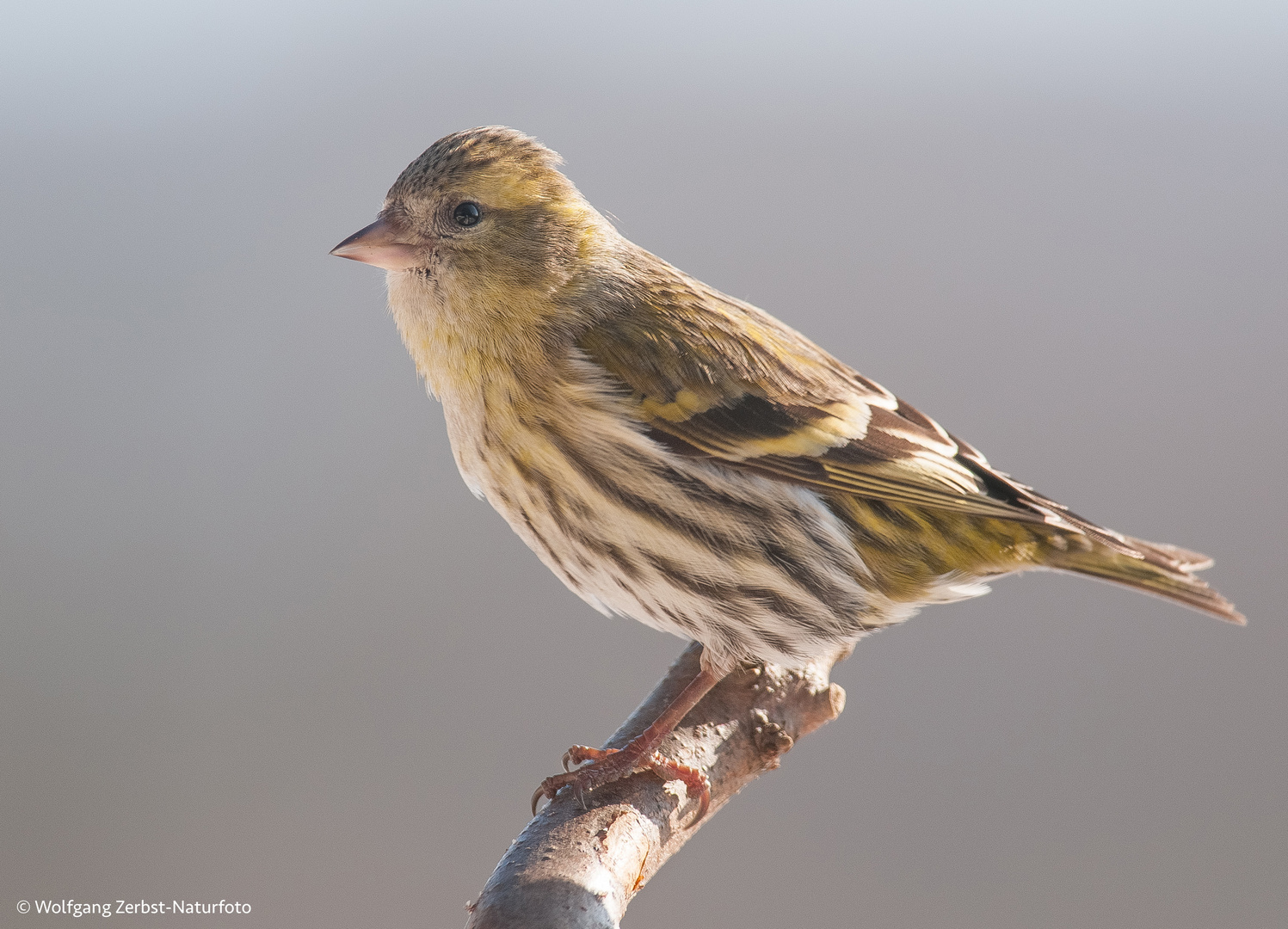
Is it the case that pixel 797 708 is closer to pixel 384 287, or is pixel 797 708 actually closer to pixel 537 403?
pixel 537 403

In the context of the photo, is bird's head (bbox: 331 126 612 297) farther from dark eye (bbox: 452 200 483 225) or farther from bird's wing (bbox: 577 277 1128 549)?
bird's wing (bbox: 577 277 1128 549)

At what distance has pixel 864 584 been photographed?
1484 millimetres

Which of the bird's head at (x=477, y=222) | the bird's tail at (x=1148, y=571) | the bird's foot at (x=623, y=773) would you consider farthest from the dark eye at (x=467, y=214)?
the bird's tail at (x=1148, y=571)

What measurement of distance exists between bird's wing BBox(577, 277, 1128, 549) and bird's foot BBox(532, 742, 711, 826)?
1.36 feet

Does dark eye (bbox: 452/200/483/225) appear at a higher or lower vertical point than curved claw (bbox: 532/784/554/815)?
higher

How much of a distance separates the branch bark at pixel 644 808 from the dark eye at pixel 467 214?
2.41 feet

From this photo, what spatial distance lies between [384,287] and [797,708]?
86 centimetres

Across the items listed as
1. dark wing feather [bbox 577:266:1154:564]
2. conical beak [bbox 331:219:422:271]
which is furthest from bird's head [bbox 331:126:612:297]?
dark wing feather [bbox 577:266:1154:564]

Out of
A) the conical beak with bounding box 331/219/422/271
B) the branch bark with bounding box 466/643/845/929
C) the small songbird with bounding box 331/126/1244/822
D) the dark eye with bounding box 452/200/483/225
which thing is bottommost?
the branch bark with bounding box 466/643/845/929

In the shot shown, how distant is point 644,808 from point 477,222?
780 millimetres

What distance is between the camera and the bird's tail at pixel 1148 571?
144cm

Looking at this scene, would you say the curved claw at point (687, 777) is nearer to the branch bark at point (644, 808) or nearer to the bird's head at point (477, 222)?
the branch bark at point (644, 808)

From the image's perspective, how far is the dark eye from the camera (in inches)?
57.4

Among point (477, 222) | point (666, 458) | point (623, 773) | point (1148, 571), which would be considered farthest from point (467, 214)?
point (1148, 571)
